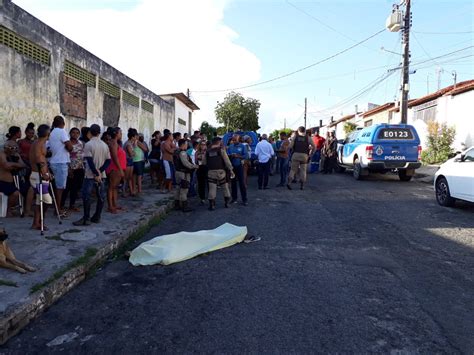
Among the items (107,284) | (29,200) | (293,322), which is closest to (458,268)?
(293,322)

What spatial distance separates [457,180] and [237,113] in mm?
31443

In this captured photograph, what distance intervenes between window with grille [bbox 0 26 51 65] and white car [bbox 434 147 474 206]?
9084 mm

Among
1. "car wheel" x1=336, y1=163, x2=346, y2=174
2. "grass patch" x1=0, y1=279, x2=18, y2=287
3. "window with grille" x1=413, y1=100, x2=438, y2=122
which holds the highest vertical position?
"window with grille" x1=413, y1=100, x2=438, y2=122

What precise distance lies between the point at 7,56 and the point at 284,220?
19.1ft

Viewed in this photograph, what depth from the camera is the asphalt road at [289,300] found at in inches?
120

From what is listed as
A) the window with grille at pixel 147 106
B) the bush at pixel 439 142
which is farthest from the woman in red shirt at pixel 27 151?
the bush at pixel 439 142

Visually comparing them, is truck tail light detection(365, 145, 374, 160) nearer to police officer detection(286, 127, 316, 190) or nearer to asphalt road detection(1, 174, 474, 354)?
police officer detection(286, 127, 316, 190)

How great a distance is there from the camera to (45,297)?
A: 3.71 meters

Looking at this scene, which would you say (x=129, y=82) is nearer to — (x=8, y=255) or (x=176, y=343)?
(x=8, y=255)

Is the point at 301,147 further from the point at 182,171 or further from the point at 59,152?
the point at 59,152

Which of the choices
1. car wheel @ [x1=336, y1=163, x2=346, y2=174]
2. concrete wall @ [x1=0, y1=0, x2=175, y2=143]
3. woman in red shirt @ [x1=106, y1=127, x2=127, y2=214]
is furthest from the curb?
car wheel @ [x1=336, y1=163, x2=346, y2=174]

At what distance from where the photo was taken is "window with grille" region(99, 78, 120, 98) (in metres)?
11.7

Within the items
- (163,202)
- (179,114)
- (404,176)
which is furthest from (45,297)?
(179,114)

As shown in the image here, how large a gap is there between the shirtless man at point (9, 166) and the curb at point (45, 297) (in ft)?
6.70
